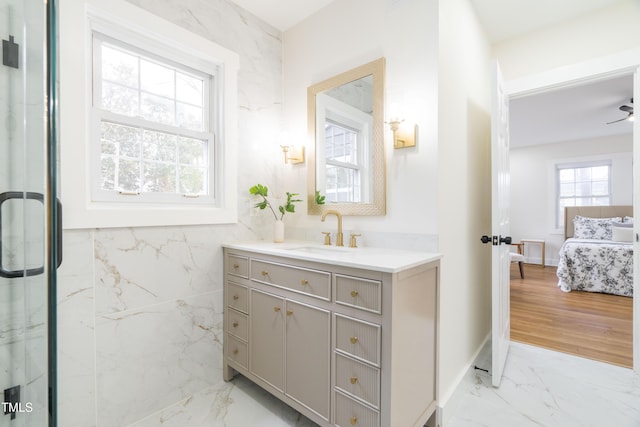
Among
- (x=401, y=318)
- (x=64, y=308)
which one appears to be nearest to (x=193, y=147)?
(x=64, y=308)

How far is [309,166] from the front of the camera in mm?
2383

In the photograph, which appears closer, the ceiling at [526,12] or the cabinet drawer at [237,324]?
the cabinet drawer at [237,324]

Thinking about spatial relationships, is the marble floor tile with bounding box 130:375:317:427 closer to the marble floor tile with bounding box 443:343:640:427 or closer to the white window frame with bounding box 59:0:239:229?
the marble floor tile with bounding box 443:343:640:427

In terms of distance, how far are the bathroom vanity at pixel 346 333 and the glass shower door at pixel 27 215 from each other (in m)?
0.99

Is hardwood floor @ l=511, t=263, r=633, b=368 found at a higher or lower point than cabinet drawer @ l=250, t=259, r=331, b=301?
lower

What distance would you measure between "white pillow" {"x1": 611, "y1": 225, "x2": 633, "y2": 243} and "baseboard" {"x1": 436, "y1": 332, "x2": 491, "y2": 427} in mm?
4489

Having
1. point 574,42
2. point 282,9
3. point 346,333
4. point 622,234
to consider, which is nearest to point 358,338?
point 346,333

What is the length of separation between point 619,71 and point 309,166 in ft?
7.59

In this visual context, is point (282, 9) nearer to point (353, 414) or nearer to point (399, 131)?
point (399, 131)

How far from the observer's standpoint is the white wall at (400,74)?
1.72m

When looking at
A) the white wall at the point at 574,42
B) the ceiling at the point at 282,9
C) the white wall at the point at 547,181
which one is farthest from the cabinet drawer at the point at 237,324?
the white wall at the point at 547,181

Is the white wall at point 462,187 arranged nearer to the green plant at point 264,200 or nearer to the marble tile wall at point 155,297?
the green plant at point 264,200

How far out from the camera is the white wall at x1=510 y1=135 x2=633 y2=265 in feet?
18.6

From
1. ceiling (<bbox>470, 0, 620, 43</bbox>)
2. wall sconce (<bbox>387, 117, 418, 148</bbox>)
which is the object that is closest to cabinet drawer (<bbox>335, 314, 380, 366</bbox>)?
wall sconce (<bbox>387, 117, 418, 148</bbox>)
